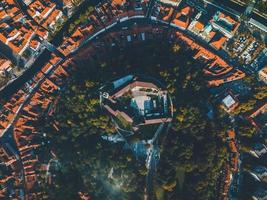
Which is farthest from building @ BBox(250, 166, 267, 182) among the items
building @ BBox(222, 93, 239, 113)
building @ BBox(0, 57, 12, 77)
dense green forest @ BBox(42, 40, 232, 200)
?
building @ BBox(0, 57, 12, 77)

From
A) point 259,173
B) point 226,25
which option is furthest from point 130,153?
point 226,25

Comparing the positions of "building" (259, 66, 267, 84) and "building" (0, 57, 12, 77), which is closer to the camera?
"building" (259, 66, 267, 84)

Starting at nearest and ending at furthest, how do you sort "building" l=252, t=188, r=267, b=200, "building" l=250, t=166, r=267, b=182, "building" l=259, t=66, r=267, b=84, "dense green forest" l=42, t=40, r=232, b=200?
1. "dense green forest" l=42, t=40, r=232, b=200
2. "building" l=252, t=188, r=267, b=200
3. "building" l=250, t=166, r=267, b=182
4. "building" l=259, t=66, r=267, b=84

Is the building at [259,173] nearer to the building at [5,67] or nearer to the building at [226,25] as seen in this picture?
the building at [226,25]

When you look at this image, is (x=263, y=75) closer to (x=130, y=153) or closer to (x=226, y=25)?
(x=226, y=25)

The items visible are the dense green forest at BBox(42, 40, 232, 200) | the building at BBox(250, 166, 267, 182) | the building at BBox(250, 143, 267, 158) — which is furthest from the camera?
the building at BBox(250, 143, 267, 158)

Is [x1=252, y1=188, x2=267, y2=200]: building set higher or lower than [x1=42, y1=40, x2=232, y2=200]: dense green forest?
lower

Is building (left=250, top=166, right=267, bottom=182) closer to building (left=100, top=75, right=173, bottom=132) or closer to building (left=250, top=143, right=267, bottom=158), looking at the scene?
building (left=250, top=143, right=267, bottom=158)

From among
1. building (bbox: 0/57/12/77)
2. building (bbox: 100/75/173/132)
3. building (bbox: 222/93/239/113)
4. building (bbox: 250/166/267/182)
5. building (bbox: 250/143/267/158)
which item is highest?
building (bbox: 0/57/12/77)

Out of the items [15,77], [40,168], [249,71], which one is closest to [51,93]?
[15,77]

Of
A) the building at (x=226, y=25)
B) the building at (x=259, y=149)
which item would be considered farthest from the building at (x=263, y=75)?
the building at (x=259, y=149)
